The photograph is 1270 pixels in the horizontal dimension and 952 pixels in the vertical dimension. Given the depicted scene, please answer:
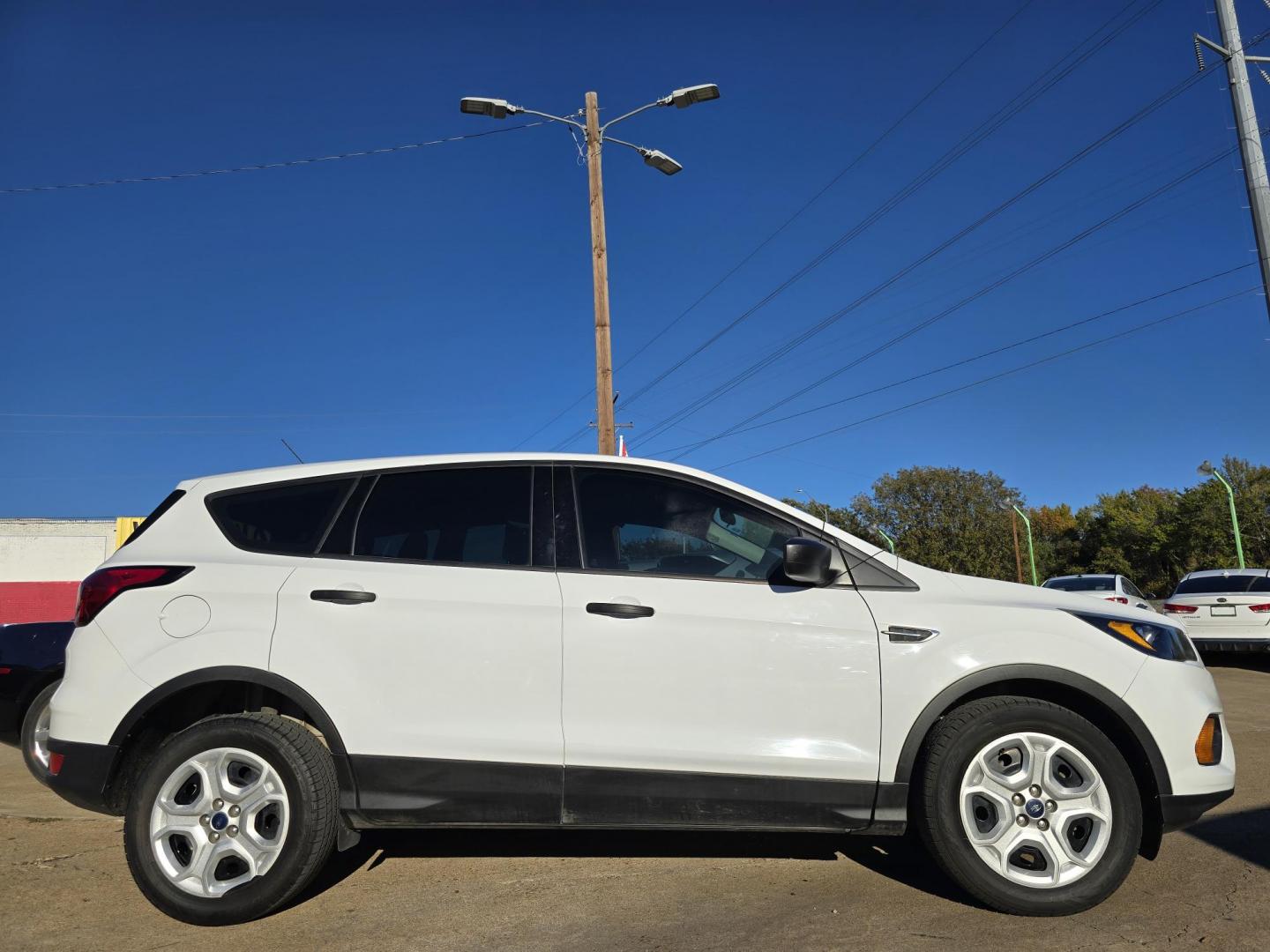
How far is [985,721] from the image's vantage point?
3277 millimetres

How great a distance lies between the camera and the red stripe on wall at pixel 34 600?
2948cm

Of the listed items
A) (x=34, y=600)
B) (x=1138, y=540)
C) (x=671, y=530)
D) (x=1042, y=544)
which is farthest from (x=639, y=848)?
(x=1042, y=544)

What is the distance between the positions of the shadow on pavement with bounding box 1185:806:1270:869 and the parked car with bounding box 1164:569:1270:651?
8177 millimetres

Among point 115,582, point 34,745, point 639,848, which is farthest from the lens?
point 639,848

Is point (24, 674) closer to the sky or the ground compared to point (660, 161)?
closer to the ground

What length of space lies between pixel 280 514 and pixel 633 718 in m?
1.75

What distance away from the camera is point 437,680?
3.35m

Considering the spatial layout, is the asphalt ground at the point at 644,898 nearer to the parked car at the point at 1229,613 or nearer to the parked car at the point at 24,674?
the parked car at the point at 24,674

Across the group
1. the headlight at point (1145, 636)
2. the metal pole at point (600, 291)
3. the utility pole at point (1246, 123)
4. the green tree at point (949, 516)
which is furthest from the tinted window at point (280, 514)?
the green tree at point (949, 516)

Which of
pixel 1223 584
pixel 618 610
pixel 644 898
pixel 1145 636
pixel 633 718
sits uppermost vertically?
pixel 1223 584

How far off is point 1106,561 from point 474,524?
59.8 m

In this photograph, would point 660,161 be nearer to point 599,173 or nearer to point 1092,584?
point 599,173

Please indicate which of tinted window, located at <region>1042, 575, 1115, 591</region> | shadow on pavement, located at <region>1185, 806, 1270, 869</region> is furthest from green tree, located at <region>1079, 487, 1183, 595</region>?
shadow on pavement, located at <region>1185, 806, 1270, 869</region>

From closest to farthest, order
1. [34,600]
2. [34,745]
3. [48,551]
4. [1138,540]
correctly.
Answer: [34,745] < [34,600] < [48,551] < [1138,540]
